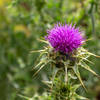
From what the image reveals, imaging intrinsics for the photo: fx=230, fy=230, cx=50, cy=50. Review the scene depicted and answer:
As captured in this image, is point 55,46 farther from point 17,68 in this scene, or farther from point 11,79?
point 17,68

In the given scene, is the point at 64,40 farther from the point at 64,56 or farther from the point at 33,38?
the point at 33,38

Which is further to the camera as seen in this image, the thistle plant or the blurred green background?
the blurred green background

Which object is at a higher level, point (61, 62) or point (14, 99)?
point (61, 62)

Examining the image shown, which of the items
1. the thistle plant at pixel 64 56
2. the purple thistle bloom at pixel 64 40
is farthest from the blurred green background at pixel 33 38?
the purple thistle bloom at pixel 64 40

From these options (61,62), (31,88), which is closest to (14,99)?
(31,88)

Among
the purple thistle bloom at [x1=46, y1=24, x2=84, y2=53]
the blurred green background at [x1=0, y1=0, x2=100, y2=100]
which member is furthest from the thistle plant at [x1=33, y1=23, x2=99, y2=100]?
the blurred green background at [x1=0, y1=0, x2=100, y2=100]

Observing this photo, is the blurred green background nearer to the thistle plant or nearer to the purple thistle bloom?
the thistle plant
